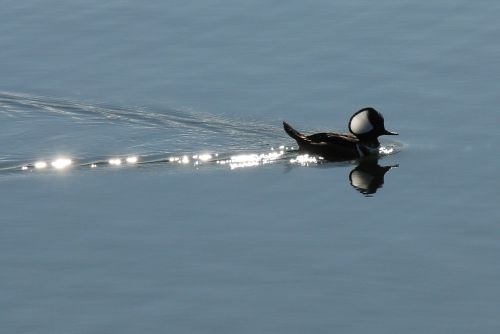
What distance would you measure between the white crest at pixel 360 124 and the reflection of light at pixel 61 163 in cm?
396

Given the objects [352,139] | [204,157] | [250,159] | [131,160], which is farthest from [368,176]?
[131,160]

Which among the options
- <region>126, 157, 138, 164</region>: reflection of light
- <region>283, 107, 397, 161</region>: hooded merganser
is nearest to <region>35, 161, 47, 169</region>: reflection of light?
<region>126, 157, 138, 164</region>: reflection of light

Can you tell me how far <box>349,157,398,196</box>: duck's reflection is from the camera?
21.2 m

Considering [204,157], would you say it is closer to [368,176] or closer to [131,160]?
[131,160]

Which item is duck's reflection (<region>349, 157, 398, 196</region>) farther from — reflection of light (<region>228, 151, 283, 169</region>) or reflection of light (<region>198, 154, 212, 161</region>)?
reflection of light (<region>198, 154, 212, 161</region>)

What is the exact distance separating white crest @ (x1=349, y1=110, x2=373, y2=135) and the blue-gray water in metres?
0.55

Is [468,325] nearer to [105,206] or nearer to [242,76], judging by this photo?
[105,206]

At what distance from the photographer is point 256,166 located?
72.7ft

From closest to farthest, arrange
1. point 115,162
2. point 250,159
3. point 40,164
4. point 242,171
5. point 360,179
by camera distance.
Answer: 1. point 360,179
2. point 242,171
3. point 40,164
4. point 115,162
5. point 250,159

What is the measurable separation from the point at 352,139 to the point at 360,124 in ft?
0.77

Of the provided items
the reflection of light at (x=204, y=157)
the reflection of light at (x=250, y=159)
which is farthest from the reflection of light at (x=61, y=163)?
the reflection of light at (x=250, y=159)

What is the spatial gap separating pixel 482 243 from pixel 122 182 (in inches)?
206

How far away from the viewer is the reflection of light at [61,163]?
22.1 metres

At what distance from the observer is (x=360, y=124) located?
22.6 metres
